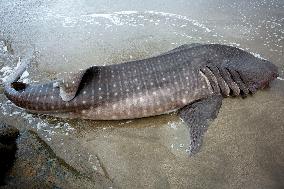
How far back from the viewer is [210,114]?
5.06 meters

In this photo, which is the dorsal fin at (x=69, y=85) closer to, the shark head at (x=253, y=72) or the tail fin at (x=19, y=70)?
the tail fin at (x=19, y=70)

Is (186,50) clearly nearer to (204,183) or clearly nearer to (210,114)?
(210,114)

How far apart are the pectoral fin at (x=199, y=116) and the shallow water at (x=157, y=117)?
97mm

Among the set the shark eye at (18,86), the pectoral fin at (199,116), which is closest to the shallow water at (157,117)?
the pectoral fin at (199,116)

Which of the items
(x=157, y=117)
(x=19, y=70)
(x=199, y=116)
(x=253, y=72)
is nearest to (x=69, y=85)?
(x=157, y=117)

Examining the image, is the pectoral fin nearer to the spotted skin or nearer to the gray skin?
the gray skin

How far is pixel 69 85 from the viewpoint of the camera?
501 cm

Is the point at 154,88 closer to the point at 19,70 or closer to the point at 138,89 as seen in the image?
the point at 138,89

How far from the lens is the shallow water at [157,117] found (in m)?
4.28

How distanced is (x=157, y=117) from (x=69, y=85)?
1.33m

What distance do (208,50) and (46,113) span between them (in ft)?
8.57

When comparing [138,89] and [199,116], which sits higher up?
[138,89]

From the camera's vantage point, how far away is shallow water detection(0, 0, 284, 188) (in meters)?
4.28

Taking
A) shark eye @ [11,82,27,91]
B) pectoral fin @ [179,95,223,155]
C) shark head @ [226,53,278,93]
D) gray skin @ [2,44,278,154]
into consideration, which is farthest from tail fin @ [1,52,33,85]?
Answer: shark head @ [226,53,278,93]
